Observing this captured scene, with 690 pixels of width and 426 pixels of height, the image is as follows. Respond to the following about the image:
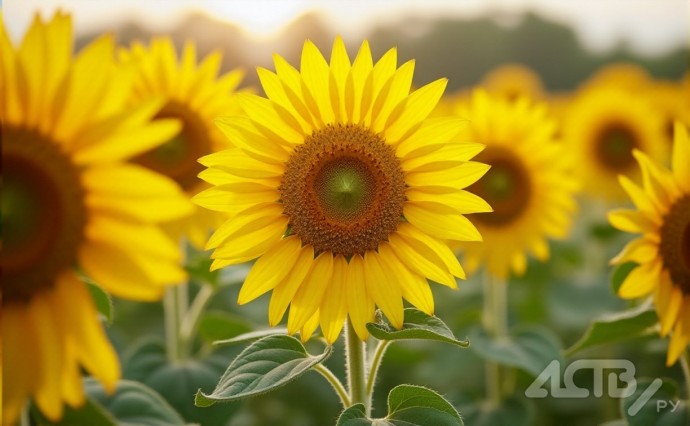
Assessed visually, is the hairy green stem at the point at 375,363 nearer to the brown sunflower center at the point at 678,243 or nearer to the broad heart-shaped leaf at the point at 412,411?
the broad heart-shaped leaf at the point at 412,411

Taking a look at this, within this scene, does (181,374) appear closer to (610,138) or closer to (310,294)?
(310,294)

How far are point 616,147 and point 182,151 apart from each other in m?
2.65

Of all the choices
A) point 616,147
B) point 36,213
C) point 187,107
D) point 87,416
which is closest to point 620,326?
point 87,416

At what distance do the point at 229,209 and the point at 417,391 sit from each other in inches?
19.5

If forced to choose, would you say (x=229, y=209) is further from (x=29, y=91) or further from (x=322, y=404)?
(x=322, y=404)

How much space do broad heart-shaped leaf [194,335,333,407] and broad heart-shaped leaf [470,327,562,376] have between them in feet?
3.44

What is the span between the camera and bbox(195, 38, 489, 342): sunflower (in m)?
1.48

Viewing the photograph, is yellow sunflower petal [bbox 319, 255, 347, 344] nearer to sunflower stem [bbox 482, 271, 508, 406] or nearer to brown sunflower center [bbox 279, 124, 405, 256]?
brown sunflower center [bbox 279, 124, 405, 256]

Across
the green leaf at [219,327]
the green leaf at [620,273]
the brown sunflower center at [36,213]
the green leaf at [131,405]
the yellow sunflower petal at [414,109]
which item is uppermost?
the yellow sunflower petal at [414,109]

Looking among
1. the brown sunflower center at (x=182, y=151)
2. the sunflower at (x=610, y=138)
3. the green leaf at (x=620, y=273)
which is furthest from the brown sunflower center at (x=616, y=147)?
the brown sunflower center at (x=182, y=151)

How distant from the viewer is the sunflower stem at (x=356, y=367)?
1536 millimetres

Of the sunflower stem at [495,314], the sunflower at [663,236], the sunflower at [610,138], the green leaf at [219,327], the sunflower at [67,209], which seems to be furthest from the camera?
the sunflower at [610,138]

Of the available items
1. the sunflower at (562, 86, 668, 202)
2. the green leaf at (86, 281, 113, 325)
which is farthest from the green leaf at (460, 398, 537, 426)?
the sunflower at (562, 86, 668, 202)

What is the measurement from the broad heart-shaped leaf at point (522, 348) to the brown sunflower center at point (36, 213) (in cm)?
158
